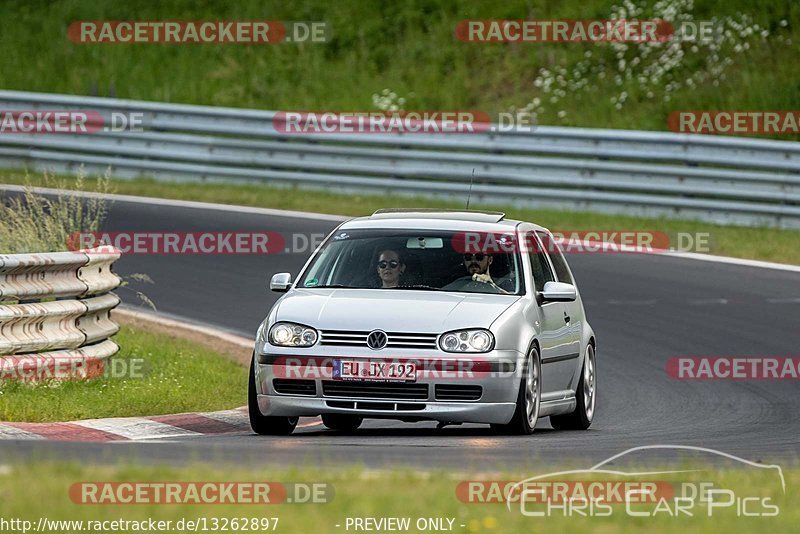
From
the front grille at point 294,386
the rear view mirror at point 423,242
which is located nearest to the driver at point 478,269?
the rear view mirror at point 423,242

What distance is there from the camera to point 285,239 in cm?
2033

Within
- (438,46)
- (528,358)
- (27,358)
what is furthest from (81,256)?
(438,46)

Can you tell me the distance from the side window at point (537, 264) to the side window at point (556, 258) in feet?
0.90

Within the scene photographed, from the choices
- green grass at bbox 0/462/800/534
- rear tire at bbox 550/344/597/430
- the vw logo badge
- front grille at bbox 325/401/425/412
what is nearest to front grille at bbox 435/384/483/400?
front grille at bbox 325/401/425/412

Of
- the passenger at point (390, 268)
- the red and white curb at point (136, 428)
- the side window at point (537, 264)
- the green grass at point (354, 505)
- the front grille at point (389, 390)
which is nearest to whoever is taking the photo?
the green grass at point (354, 505)

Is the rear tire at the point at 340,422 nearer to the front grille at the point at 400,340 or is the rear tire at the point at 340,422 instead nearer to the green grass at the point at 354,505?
the front grille at the point at 400,340

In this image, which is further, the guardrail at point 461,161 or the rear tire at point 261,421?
the guardrail at point 461,161

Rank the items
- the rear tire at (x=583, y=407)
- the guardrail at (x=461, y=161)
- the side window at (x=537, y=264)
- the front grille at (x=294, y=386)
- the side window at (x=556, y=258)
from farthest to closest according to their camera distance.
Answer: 1. the guardrail at (x=461, y=161)
2. the side window at (x=556, y=258)
3. the rear tire at (x=583, y=407)
4. the side window at (x=537, y=264)
5. the front grille at (x=294, y=386)

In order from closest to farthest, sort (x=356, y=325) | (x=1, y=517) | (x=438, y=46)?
(x=1, y=517), (x=356, y=325), (x=438, y=46)

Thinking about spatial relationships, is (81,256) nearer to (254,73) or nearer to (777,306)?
(777,306)

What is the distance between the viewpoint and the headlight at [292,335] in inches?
397

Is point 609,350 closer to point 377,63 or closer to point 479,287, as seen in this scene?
point 479,287

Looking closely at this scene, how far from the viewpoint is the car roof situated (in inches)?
446

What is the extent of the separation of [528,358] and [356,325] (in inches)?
44.8
